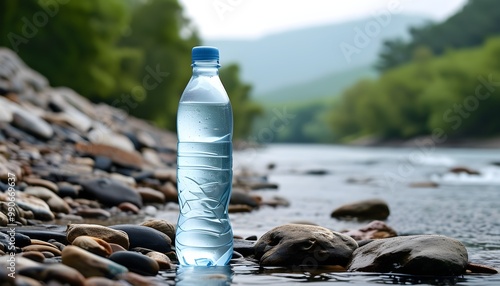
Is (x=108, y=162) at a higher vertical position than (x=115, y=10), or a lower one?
lower

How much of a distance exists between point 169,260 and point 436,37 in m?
94.5

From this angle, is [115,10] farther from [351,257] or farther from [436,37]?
[436,37]

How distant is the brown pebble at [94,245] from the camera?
4.68 m

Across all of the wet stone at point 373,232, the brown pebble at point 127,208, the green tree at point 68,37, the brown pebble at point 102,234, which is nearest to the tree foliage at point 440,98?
the green tree at point 68,37

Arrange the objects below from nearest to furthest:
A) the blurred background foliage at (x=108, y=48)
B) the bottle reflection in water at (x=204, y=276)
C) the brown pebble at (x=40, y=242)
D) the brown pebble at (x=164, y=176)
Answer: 1. the bottle reflection in water at (x=204, y=276)
2. the brown pebble at (x=40, y=242)
3. the brown pebble at (x=164, y=176)
4. the blurred background foliage at (x=108, y=48)

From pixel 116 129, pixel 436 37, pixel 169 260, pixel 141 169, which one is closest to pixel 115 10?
pixel 116 129

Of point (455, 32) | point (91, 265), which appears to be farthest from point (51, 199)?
point (455, 32)

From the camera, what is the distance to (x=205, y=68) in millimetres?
4914

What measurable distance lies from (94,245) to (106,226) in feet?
3.32

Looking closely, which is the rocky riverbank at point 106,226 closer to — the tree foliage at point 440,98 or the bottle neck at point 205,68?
the bottle neck at point 205,68

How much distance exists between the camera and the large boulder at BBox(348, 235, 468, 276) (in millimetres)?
4836

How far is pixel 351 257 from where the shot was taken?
17.3 feet

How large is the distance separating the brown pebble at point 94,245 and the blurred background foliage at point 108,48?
2376 centimetres

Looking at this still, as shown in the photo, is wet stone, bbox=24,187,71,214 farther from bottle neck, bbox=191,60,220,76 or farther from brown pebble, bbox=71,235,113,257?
bottle neck, bbox=191,60,220,76
